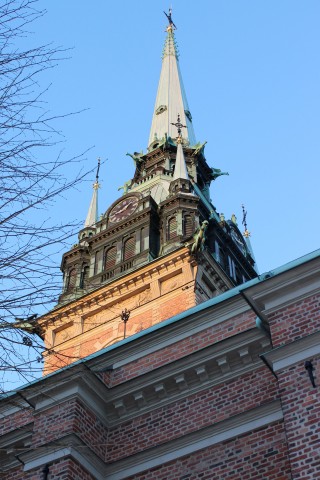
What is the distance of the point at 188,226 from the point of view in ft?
130

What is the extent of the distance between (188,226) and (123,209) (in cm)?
508

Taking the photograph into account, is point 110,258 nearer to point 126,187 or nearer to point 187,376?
point 126,187

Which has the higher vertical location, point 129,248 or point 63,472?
point 129,248

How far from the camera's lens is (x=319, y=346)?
1256cm

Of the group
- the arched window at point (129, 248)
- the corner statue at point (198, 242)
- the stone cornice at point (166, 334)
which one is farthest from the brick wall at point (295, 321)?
the arched window at point (129, 248)

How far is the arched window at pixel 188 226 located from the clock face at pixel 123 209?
3.57 meters

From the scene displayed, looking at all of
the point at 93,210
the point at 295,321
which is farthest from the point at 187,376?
the point at 93,210

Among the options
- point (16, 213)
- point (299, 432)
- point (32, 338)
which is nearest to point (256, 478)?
point (299, 432)

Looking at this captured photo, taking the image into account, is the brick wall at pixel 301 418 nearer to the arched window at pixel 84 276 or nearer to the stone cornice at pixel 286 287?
the stone cornice at pixel 286 287

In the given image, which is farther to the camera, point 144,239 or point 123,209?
point 123,209

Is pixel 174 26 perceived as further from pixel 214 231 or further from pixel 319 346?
pixel 319 346

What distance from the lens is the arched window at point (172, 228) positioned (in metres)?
39.1

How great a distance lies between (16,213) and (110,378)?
254 inches

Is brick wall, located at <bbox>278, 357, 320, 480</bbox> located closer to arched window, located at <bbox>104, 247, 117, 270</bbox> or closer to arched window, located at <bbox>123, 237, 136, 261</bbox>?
arched window, located at <bbox>123, 237, 136, 261</bbox>
